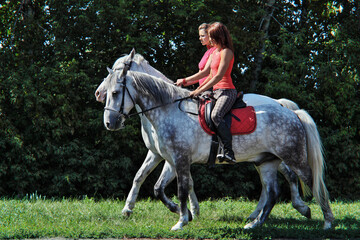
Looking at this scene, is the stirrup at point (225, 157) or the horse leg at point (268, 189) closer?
the stirrup at point (225, 157)

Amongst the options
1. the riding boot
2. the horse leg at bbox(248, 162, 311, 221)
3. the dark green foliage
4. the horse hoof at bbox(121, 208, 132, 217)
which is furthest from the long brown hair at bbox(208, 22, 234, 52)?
the dark green foliage

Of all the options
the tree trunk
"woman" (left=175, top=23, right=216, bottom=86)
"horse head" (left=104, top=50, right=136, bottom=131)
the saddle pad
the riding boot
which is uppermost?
→ the tree trunk

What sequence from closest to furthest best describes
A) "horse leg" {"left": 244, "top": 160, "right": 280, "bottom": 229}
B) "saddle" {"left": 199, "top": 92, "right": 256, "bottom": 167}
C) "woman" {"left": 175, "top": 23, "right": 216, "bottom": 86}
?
"saddle" {"left": 199, "top": 92, "right": 256, "bottom": 167}, "horse leg" {"left": 244, "top": 160, "right": 280, "bottom": 229}, "woman" {"left": 175, "top": 23, "right": 216, "bottom": 86}

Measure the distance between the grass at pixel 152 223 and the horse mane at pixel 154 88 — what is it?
1.92 meters

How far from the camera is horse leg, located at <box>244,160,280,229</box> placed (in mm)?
6355

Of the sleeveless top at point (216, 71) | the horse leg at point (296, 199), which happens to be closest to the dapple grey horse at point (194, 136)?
the sleeveless top at point (216, 71)

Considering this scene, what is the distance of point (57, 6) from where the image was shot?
11.3 meters

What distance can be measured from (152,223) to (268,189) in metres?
1.91

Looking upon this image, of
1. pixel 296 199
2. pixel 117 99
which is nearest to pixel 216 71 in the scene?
pixel 117 99

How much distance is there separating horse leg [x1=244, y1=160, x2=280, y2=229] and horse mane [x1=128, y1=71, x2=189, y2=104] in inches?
72.4

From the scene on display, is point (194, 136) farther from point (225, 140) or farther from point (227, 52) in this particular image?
point (227, 52)

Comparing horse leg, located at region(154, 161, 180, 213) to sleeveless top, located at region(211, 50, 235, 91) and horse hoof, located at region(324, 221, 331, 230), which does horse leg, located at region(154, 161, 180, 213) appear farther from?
horse hoof, located at region(324, 221, 331, 230)

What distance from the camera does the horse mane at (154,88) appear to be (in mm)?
6082

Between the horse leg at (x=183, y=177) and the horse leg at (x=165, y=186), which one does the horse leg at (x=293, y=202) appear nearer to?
the horse leg at (x=165, y=186)
